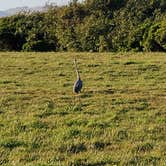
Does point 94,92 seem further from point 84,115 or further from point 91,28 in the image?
point 91,28

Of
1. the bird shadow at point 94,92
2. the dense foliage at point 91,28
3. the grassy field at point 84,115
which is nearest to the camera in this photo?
the grassy field at point 84,115

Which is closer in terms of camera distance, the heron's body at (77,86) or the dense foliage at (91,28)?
the heron's body at (77,86)

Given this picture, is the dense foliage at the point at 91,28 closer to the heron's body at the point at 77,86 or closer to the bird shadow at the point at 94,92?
the bird shadow at the point at 94,92

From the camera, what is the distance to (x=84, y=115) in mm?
9953

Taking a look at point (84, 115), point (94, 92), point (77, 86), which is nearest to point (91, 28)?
point (94, 92)

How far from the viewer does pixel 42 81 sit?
1494 centimetres

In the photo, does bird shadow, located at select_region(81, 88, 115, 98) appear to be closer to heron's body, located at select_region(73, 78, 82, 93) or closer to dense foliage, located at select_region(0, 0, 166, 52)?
heron's body, located at select_region(73, 78, 82, 93)

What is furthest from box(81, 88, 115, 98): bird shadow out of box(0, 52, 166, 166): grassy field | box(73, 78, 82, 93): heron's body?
box(73, 78, 82, 93): heron's body

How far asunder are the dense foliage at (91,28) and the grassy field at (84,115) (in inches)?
408

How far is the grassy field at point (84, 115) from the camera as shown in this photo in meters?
7.11

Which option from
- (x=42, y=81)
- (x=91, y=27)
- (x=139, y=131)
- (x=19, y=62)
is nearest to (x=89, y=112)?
(x=139, y=131)

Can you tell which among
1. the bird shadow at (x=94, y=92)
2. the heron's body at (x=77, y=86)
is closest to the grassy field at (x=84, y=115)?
the bird shadow at (x=94, y=92)

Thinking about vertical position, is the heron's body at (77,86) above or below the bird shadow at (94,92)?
above

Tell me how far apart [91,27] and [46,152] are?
24.0 m
